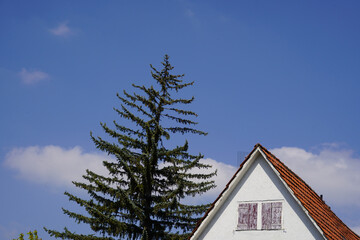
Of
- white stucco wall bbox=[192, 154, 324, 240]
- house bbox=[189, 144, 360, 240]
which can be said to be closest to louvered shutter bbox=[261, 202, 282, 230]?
house bbox=[189, 144, 360, 240]

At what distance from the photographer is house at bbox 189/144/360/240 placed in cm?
2080

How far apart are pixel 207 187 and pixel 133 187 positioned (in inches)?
196

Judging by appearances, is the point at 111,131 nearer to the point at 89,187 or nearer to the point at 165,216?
the point at 89,187

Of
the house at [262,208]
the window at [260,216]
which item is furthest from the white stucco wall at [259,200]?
the window at [260,216]

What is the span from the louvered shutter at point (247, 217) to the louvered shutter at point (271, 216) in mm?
383

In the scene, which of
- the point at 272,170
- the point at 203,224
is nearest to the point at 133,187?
the point at 203,224

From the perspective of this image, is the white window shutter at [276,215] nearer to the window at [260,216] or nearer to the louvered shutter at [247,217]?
the window at [260,216]

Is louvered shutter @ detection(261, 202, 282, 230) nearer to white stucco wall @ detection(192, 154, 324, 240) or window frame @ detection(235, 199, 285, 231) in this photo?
window frame @ detection(235, 199, 285, 231)

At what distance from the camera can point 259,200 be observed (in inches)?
861

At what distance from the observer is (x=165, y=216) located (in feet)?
103

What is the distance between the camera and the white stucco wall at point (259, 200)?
20703 mm

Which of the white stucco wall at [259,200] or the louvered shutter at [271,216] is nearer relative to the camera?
the white stucco wall at [259,200]

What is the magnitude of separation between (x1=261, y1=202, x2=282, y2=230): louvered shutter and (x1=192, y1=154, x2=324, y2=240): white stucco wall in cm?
17

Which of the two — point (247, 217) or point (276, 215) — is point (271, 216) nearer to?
point (276, 215)
